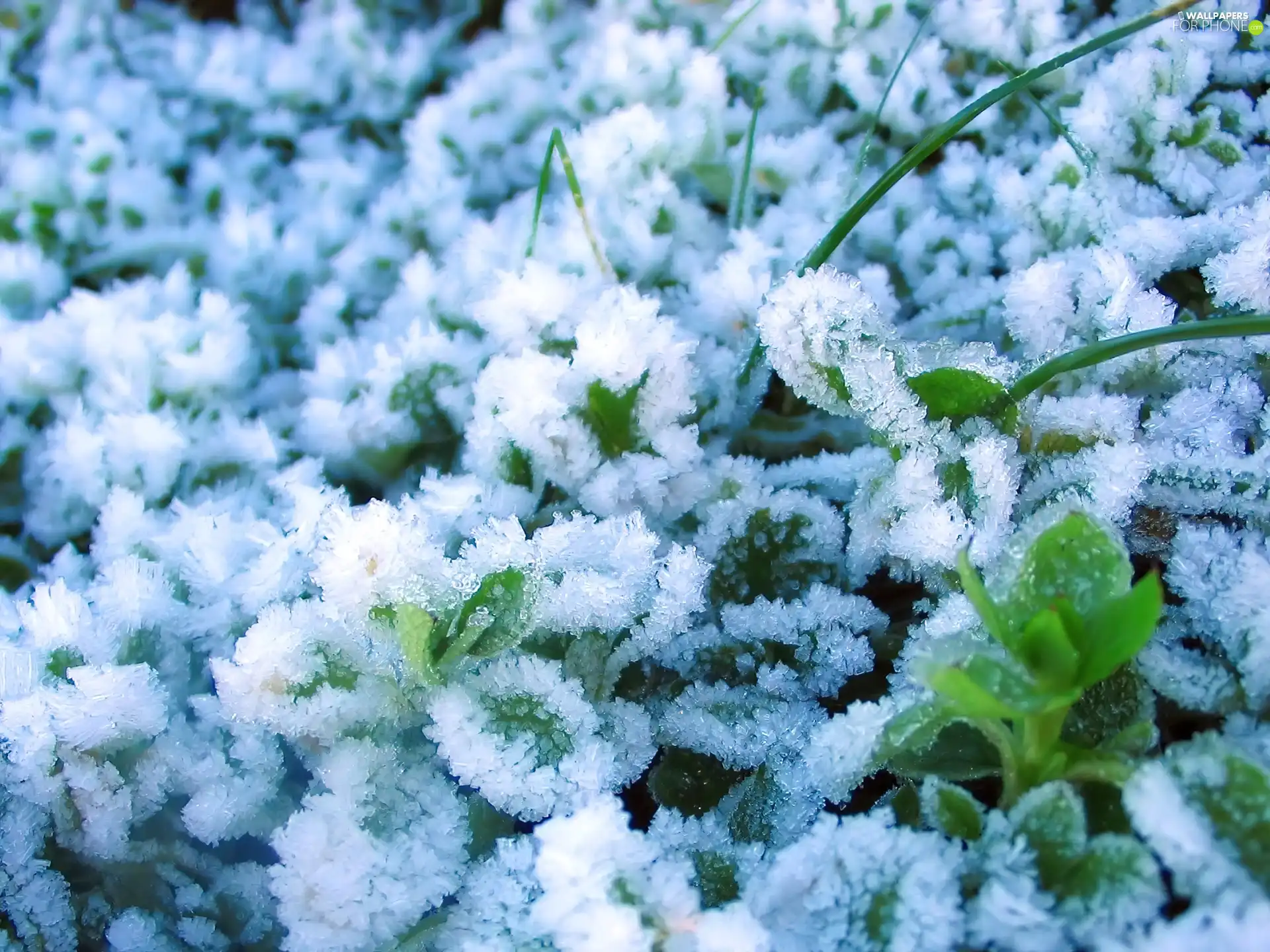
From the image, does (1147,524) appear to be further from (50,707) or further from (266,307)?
(266,307)

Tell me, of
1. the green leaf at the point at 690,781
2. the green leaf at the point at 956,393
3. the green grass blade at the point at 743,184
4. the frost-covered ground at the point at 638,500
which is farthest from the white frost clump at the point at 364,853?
the green grass blade at the point at 743,184

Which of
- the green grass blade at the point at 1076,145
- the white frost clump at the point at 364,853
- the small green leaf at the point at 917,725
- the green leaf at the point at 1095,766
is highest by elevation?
the green grass blade at the point at 1076,145

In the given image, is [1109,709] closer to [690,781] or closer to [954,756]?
[954,756]

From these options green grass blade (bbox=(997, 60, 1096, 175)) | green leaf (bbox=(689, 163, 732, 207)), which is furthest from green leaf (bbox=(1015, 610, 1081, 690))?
green leaf (bbox=(689, 163, 732, 207))

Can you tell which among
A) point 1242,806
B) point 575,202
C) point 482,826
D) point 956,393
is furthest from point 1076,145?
point 482,826

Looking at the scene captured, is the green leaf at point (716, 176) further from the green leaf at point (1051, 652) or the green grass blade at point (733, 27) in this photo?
the green leaf at point (1051, 652)
